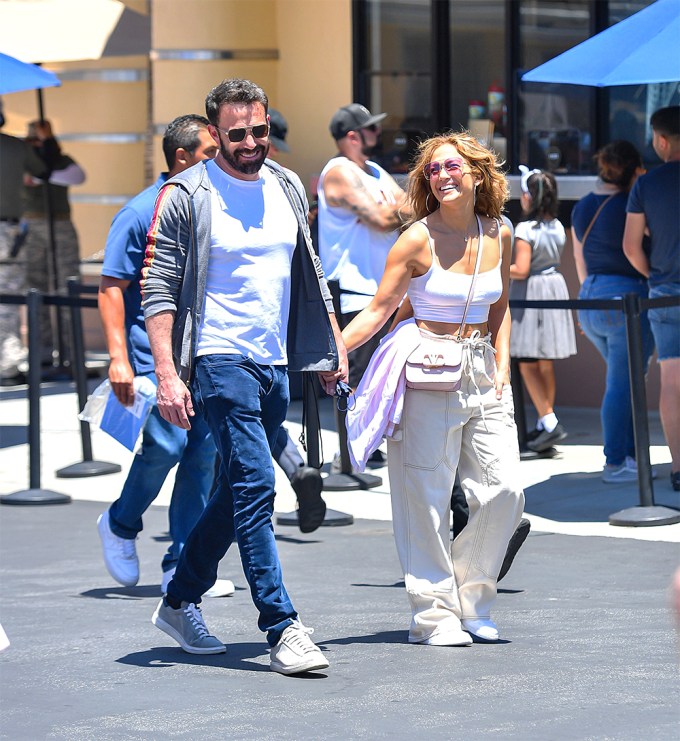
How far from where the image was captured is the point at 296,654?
5.45 meters

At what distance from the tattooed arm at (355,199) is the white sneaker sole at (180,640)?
3804 mm

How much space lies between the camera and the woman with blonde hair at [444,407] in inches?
231

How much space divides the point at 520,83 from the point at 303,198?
21.0 feet

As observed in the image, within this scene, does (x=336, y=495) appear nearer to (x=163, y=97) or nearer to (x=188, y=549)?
(x=188, y=549)

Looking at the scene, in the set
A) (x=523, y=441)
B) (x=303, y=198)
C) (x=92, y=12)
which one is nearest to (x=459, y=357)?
(x=303, y=198)

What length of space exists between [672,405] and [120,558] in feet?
11.2

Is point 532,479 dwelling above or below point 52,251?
below

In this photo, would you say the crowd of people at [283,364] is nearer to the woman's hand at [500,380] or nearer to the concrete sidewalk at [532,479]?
the woman's hand at [500,380]

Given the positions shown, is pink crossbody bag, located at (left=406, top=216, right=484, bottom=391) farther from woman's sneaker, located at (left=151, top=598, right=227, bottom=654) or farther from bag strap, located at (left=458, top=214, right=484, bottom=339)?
woman's sneaker, located at (left=151, top=598, right=227, bottom=654)

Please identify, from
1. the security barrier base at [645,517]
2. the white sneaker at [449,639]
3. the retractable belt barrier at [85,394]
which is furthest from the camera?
the retractable belt barrier at [85,394]

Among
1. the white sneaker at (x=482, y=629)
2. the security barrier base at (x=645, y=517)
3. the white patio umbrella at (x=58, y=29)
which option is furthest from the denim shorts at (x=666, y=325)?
the white patio umbrella at (x=58, y=29)

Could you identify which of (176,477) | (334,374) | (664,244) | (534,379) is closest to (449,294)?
(334,374)

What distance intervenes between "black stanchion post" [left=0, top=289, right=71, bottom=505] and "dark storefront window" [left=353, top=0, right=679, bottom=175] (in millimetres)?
3443

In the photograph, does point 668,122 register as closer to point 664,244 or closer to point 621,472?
point 664,244
